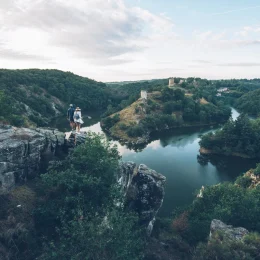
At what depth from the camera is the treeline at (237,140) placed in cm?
6006

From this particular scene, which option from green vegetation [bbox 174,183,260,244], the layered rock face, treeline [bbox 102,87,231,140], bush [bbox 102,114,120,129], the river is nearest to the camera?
the layered rock face

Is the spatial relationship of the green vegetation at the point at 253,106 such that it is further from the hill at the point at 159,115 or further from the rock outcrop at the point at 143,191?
the rock outcrop at the point at 143,191

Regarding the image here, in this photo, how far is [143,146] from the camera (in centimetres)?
6956

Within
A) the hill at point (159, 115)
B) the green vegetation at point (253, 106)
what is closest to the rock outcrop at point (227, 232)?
the hill at point (159, 115)

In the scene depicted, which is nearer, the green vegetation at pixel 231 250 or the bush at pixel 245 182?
the green vegetation at pixel 231 250

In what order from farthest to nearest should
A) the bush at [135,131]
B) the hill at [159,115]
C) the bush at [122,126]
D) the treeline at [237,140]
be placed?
the bush at [122,126]
the hill at [159,115]
the bush at [135,131]
the treeline at [237,140]

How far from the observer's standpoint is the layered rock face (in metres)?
18.7

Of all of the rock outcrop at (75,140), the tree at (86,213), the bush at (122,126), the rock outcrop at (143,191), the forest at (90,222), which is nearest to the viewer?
the tree at (86,213)

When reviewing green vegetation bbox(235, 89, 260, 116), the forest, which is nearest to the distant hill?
the forest

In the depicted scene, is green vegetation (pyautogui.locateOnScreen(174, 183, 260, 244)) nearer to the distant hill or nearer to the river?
the river

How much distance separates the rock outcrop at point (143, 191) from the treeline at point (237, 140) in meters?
42.6

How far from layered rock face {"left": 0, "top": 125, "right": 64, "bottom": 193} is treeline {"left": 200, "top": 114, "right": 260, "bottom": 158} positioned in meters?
48.7

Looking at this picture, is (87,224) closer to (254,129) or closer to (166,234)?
(166,234)

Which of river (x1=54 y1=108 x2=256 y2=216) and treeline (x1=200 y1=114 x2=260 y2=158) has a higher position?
treeline (x1=200 y1=114 x2=260 y2=158)
